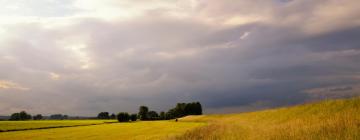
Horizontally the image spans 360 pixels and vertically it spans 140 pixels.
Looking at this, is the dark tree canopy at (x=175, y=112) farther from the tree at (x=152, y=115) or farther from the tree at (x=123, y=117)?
the tree at (x=123, y=117)

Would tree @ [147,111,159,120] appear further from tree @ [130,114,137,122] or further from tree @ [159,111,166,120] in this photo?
tree @ [130,114,137,122]

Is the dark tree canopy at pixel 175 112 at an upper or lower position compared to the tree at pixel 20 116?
lower

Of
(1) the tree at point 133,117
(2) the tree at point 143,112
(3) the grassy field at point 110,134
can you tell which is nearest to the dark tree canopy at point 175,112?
(2) the tree at point 143,112

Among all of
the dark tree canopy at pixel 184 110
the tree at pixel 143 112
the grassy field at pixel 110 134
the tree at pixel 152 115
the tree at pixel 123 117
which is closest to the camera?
the grassy field at pixel 110 134

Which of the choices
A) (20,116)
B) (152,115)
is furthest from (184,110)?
(20,116)

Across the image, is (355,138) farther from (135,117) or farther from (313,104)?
(135,117)

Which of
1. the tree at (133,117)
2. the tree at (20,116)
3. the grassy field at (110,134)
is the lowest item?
the grassy field at (110,134)

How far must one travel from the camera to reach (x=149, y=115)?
164 metres

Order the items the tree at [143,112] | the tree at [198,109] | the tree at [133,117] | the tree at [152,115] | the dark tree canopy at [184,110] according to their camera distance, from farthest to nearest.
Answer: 1. the tree at [198,109]
2. the dark tree canopy at [184,110]
3. the tree at [152,115]
4. the tree at [143,112]
5. the tree at [133,117]

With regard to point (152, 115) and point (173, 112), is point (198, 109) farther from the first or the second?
point (152, 115)

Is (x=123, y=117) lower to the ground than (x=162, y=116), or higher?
higher

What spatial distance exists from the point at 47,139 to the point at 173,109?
403ft

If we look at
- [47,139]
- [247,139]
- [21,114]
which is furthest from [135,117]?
[247,139]

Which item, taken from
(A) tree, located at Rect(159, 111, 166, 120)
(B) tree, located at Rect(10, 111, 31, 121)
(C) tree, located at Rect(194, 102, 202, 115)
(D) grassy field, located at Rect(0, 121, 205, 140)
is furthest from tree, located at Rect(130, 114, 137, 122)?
(D) grassy field, located at Rect(0, 121, 205, 140)
